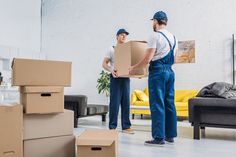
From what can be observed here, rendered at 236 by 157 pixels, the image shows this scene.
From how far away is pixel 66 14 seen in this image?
845 cm

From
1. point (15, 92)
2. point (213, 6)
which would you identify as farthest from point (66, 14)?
point (213, 6)

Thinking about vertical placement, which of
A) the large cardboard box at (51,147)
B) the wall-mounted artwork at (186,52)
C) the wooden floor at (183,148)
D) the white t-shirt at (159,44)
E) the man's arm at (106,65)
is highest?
the wall-mounted artwork at (186,52)

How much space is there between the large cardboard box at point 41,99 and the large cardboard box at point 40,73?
0.04 meters

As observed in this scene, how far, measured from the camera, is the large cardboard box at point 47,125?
7.53 ft

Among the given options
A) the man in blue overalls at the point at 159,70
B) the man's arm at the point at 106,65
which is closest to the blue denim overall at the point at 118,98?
the man's arm at the point at 106,65

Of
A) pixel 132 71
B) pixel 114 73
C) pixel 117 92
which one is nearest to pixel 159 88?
pixel 132 71

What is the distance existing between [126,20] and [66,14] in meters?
1.85

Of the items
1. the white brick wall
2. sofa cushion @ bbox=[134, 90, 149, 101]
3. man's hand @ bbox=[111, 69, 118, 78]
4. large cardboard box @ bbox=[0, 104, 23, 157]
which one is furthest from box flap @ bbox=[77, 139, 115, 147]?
the white brick wall

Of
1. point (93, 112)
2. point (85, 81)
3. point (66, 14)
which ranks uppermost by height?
point (66, 14)

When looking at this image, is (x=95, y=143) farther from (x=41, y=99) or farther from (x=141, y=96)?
(x=141, y=96)

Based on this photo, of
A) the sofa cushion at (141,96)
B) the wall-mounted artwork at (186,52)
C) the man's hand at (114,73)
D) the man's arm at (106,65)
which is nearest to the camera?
the man's hand at (114,73)

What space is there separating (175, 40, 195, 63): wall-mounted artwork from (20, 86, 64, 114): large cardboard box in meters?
4.75

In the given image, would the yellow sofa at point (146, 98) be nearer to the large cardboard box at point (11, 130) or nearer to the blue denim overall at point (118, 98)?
the blue denim overall at point (118, 98)

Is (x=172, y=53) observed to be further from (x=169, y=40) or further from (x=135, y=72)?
(x=135, y=72)
